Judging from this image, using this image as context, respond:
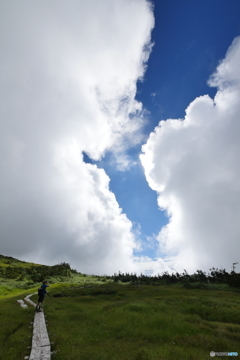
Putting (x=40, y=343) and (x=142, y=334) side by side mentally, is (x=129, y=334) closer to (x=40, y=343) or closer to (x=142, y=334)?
(x=142, y=334)

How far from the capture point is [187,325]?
71.1ft

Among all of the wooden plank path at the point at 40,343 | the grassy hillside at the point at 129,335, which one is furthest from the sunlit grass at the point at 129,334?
the wooden plank path at the point at 40,343

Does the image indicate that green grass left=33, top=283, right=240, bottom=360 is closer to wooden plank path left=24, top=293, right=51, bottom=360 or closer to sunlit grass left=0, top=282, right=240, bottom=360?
sunlit grass left=0, top=282, right=240, bottom=360

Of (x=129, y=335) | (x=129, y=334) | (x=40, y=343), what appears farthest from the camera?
(x=129, y=334)

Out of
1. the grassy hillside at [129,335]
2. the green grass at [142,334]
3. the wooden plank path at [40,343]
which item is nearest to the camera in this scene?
the wooden plank path at [40,343]

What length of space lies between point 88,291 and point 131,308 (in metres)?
36.3

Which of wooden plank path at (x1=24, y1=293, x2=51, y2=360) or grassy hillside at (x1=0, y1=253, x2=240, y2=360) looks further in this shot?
grassy hillside at (x1=0, y1=253, x2=240, y2=360)

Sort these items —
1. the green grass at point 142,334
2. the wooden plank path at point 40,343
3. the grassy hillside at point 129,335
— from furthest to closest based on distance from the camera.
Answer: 1. the green grass at point 142,334
2. the grassy hillside at point 129,335
3. the wooden plank path at point 40,343

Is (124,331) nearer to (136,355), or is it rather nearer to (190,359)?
(136,355)

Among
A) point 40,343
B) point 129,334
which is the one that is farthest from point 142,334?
point 40,343

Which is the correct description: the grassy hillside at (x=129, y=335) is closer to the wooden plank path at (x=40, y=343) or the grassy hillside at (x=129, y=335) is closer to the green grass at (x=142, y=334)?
the green grass at (x=142, y=334)

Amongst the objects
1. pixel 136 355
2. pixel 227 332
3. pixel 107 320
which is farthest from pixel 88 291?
pixel 136 355

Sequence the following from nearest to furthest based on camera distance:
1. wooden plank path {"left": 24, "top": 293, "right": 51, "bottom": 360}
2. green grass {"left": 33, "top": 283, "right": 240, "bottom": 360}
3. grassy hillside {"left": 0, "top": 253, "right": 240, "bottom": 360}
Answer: wooden plank path {"left": 24, "top": 293, "right": 51, "bottom": 360} → grassy hillside {"left": 0, "top": 253, "right": 240, "bottom": 360} → green grass {"left": 33, "top": 283, "right": 240, "bottom": 360}

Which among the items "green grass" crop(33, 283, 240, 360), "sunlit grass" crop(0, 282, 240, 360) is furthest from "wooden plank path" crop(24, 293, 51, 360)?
"green grass" crop(33, 283, 240, 360)
